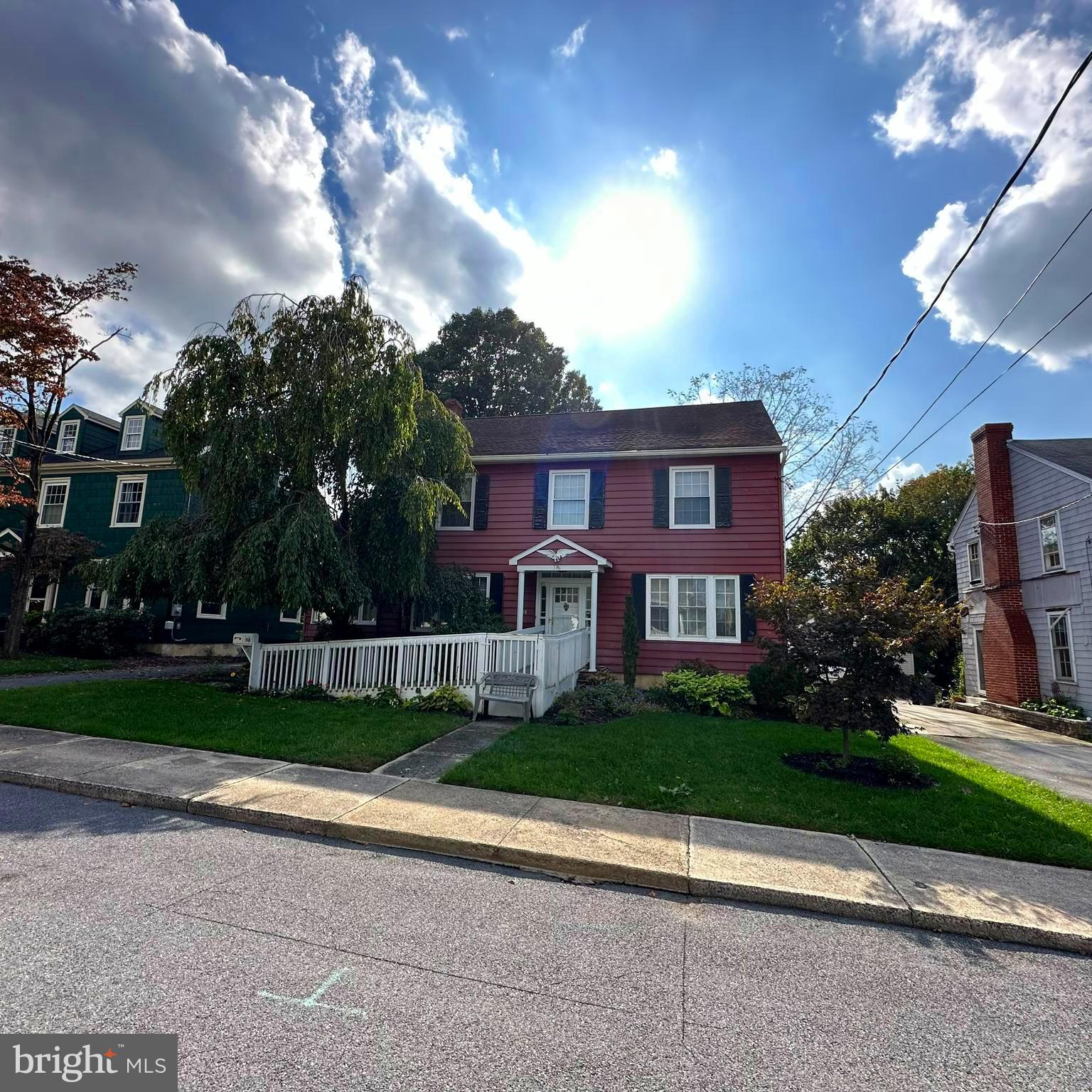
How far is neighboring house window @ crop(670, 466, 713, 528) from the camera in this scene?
13945mm

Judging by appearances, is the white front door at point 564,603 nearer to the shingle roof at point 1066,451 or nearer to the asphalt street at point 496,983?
the asphalt street at point 496,983

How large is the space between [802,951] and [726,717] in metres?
7.29

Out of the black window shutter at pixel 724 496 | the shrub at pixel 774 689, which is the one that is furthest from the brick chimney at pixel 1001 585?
the shrub at pixel 774 689

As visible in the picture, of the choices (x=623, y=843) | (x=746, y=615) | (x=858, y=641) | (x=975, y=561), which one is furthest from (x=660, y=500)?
(x=975, y=561)

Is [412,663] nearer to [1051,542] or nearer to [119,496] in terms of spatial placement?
[1051,542]

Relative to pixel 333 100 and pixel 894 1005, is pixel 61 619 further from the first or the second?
pixel 894 1005

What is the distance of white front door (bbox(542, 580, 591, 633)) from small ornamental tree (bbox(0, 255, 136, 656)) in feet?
43.7

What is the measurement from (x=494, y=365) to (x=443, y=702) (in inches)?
1046

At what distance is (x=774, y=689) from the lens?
34.2ft

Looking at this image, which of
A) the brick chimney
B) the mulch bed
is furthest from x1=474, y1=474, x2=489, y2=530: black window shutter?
the brick chimney

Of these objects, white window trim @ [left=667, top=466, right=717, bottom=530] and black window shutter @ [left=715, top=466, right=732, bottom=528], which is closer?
black window shutter @ [left=715, top=466, right=732, bottom=528]

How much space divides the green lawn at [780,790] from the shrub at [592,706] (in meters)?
0.95

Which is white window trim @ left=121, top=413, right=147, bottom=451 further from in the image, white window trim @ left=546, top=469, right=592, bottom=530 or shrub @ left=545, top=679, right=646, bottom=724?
shrub @ left=545, top=679, right=646, bottom=724

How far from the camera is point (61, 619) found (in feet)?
51.8
